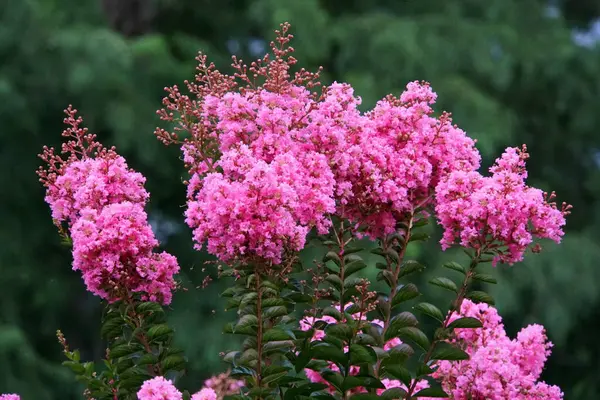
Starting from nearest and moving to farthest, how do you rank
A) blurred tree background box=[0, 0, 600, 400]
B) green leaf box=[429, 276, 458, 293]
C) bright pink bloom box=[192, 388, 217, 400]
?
bright pink bloom box=[192, 388, 217, 400] → green leaf box=[429, 276, 458, 293] → blurred tree background box=[0, 0, 600, 400]

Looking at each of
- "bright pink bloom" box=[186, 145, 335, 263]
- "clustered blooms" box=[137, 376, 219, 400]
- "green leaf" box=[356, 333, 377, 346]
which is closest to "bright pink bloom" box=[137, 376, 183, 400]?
"clustered blooms" box=[137, 376, 219, 400]

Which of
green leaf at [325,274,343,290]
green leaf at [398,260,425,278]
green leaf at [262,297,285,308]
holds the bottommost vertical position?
green leaf at [262,297,285,308]

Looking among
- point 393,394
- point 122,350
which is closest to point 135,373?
point 122,350

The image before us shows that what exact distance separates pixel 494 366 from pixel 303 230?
0.60 meters

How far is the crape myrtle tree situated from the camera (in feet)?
8.07

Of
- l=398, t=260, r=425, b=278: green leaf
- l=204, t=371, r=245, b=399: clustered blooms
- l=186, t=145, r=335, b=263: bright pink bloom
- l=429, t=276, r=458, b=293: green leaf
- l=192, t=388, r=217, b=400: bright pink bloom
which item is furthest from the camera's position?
l=398, t=260, r=425, b=278: green leaf

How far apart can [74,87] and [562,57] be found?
13.9 feet

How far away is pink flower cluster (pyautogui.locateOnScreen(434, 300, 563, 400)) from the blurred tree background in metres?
5.22

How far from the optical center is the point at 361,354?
94.4 inches

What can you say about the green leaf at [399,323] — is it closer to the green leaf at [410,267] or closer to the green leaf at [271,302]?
the green leaf at [410,267]

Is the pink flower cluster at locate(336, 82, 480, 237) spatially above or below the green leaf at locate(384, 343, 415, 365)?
above

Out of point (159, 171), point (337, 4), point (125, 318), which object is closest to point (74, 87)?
point (159, 171)

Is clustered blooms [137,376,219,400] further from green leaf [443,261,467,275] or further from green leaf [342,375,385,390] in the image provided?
green leaf [443,261,467,275]

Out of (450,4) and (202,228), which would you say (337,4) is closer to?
(450,4)
